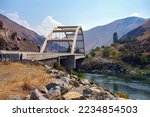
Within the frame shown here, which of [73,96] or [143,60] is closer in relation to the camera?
[73,96]

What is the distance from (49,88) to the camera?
15.0 metres

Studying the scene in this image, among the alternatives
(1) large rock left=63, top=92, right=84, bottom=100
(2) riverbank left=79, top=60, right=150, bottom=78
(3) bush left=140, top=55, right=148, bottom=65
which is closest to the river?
(1) large rock left=63, top=92, right=84, bottom=100

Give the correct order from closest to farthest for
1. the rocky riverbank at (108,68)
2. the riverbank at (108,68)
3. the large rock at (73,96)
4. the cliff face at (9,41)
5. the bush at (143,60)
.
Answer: the large rock at (73,96) → the cliff face at (9,41) → the rocky riverbank at (108,68) → the riverbank at (108,68) → the bush at (143,60)

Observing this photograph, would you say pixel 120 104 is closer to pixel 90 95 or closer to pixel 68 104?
pixel 68 104

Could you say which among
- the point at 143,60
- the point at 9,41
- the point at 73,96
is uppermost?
the point at 9,41

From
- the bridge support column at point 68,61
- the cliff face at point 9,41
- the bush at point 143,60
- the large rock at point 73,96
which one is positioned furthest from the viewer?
the bush at point 143,60

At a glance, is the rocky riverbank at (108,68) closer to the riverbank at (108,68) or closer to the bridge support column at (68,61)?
the riverbank at (108,68)

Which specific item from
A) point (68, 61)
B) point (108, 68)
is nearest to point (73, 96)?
point (68, 61)

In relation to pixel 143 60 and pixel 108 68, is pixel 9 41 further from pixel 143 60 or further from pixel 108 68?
pixel 143 60

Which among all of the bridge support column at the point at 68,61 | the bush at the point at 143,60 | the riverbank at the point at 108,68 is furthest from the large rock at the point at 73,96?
the bush at the point at 143,60

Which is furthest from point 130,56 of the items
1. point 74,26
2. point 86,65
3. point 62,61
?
point 62,61

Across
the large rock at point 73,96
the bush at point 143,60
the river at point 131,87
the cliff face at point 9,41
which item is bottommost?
the river at point 131,87

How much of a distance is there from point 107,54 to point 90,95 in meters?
95.2

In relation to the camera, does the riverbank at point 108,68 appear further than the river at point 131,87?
Yes
